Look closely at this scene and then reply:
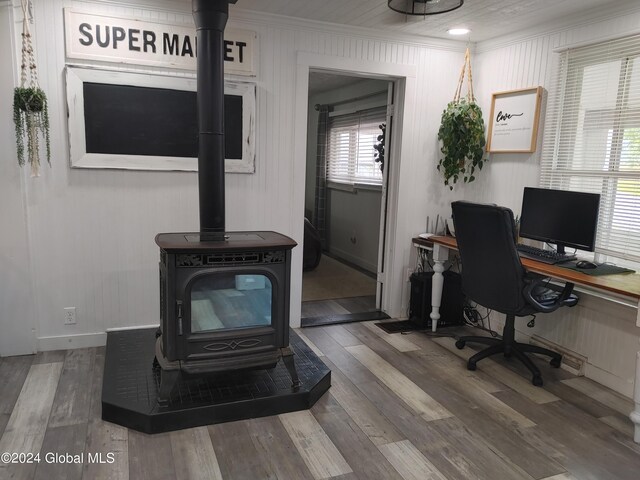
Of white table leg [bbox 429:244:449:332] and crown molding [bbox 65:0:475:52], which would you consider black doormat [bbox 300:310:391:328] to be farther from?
crown molding [bbox 65:0:475:52]

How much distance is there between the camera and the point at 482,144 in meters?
3.94

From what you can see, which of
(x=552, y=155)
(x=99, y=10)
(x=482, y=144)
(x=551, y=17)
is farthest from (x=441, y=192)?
(x=99, y=10)

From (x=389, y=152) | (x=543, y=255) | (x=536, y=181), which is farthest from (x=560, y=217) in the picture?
(x=389, y=152)

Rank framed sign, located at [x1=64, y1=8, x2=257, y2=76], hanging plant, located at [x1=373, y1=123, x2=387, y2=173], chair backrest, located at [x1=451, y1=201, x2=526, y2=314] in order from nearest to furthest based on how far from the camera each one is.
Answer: chair backrest, located at [x1=451, y1=201, x2=526, y2=314]
framed sign, located at [x1=64, y1=8, x2=257, y2=76]
hanging plant, located at [x1=373, y1=123, x2=387, y2=173]

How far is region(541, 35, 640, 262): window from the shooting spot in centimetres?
294

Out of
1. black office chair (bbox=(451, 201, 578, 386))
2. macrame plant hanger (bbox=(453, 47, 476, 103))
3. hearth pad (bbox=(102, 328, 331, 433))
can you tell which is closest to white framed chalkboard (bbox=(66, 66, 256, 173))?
hearth pad (bbox=(102, 328, 331, 433))

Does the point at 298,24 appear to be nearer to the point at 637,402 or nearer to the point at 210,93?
the point at 210,93

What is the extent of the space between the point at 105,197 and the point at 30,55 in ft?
3.12

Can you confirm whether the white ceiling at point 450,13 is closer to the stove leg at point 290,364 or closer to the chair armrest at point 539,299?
the chair armrest at point 539,299

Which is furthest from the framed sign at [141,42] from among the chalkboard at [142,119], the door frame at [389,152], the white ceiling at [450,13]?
the door frame at [389,152]

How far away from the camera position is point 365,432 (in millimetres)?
2430

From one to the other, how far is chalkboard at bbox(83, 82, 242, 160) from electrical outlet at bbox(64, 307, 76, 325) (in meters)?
1.08

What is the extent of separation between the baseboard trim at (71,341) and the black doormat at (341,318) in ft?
4.91

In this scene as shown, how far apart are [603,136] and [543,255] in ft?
2.79
